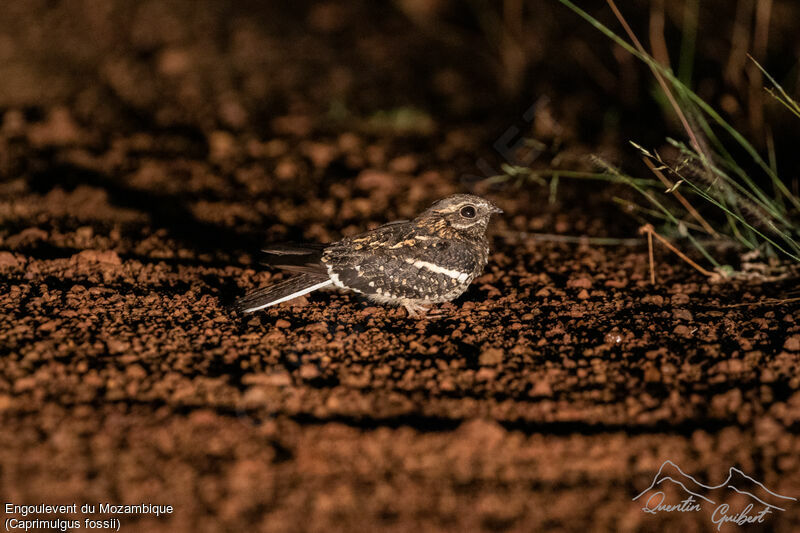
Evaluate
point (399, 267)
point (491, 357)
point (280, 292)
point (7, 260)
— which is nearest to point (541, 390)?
point (491, 357)

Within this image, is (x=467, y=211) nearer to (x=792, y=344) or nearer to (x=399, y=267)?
(x=399, y=267)

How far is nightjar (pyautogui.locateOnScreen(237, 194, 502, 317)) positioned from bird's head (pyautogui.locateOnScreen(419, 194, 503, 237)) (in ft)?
0.23

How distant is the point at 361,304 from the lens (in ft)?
11.8

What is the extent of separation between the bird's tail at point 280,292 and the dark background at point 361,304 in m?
0.09

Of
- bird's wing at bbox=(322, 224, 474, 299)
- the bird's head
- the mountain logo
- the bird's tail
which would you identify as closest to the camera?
the mountain logo

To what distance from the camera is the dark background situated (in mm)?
2508

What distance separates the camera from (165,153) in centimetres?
532

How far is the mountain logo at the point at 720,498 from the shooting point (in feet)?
7.87

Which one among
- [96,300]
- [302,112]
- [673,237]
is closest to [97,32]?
[302,112]

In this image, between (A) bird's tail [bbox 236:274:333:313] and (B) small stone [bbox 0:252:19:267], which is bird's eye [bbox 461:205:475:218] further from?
(B) small stone [bbox 0:252:19:267]

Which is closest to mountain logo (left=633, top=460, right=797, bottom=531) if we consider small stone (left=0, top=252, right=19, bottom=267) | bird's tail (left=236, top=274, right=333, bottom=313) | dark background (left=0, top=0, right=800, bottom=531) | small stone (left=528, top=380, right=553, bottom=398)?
dark background (left=0, top=0, right=800, bottom=531)

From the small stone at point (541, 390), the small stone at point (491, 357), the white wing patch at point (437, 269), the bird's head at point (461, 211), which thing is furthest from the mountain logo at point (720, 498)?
the bird's head at point (461, 211)

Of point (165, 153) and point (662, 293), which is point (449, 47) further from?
point (662, 293)

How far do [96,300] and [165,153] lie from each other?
7.04 feet
